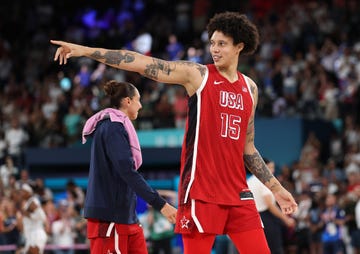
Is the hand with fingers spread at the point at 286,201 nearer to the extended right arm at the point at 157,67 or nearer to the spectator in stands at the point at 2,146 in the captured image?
the extended right arm at the point at 157,67

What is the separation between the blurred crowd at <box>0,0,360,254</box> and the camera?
1688 centimetres

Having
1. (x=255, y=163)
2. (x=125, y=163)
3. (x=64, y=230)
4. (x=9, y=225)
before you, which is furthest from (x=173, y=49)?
(x=255, y=163)

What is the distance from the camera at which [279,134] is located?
19.0 meters

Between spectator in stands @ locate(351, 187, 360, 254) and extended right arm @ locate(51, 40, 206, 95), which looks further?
spectator in stands @ locate(351, 187, 360, 254)

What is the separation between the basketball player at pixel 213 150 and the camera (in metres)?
6.09

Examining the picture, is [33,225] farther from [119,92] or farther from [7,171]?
[7,171]

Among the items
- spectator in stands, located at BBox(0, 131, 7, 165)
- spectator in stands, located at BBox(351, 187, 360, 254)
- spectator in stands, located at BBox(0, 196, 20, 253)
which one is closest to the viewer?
spectator in stands, located at BBox(351, 187, 360, 254)

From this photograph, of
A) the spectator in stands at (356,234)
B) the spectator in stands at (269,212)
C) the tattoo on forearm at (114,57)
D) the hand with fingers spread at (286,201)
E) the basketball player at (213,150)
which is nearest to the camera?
the tattoo on forearm at (114,57)

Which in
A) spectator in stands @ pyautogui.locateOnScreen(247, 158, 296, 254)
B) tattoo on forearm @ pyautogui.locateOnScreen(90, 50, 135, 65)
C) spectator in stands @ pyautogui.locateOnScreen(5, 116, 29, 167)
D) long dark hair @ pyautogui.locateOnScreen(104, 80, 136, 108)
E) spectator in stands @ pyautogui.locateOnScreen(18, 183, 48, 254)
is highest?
tattoo on forearm @ pyautogui.locateOnScreen(90, 50, 135, 65)

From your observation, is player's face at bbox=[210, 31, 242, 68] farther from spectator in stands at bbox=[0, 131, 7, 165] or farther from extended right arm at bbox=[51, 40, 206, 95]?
spectator in stands at bbox=[0, 131, 7, 165]

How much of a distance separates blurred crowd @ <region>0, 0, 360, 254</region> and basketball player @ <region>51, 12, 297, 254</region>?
7904mm

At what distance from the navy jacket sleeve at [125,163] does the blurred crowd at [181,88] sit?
24.2 feet

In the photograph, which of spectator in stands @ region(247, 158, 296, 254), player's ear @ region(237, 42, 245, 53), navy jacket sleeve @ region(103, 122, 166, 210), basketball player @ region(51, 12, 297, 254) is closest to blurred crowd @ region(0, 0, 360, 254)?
spectator in stands @ region(247, 158, 296, 254)

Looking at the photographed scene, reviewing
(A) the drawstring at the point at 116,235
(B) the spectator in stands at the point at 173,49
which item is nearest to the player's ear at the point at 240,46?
(A) the drawstring at the point at 116,235
